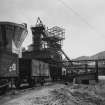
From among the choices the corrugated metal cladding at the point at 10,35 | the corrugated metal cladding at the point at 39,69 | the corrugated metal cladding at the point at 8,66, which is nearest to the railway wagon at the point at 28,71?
the corrugated metal cladding at the point at 39,69

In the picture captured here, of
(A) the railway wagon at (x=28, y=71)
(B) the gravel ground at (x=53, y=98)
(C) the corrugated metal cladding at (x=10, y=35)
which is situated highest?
(C) the corrugated metal cladding at (x=10, y=35)

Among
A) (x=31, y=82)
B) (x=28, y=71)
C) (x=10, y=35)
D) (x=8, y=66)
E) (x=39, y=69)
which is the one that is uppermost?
(x=10, y=35)

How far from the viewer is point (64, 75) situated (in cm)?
4022

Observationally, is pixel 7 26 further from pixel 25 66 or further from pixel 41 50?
pixel 41 50

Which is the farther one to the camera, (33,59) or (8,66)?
(33,59)

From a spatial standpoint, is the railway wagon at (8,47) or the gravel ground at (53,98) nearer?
the gravel ground at (53,98)

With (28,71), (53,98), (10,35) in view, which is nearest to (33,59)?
(28,71)

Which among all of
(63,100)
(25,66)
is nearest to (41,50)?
(25,66)

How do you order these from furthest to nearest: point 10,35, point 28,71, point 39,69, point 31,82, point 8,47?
point 39,69, point 31,82, point 28,71, point 10,35, point 8,47

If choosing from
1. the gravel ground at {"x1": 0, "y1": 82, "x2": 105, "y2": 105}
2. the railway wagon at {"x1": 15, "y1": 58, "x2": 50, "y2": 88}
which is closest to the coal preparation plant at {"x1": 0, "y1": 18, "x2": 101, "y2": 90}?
the railway wagon at {"x1": 15, "y1": 58, "x2": 50, "y2": 88}

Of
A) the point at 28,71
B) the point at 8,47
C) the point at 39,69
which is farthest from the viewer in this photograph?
the point at 39,69

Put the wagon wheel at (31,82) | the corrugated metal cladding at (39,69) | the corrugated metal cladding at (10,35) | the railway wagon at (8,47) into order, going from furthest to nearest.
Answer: the corrugated metal cladding at (39,69) < the wagon wheel at (31,82) < the corrugated metal cladding at (10,35) < the railway wagon at (8,47)

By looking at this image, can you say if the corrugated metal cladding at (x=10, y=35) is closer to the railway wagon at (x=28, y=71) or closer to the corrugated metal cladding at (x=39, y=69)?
the railway wagon at (x=28, y=71)

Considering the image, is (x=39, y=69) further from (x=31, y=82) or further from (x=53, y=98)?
(x=53, y=98)
